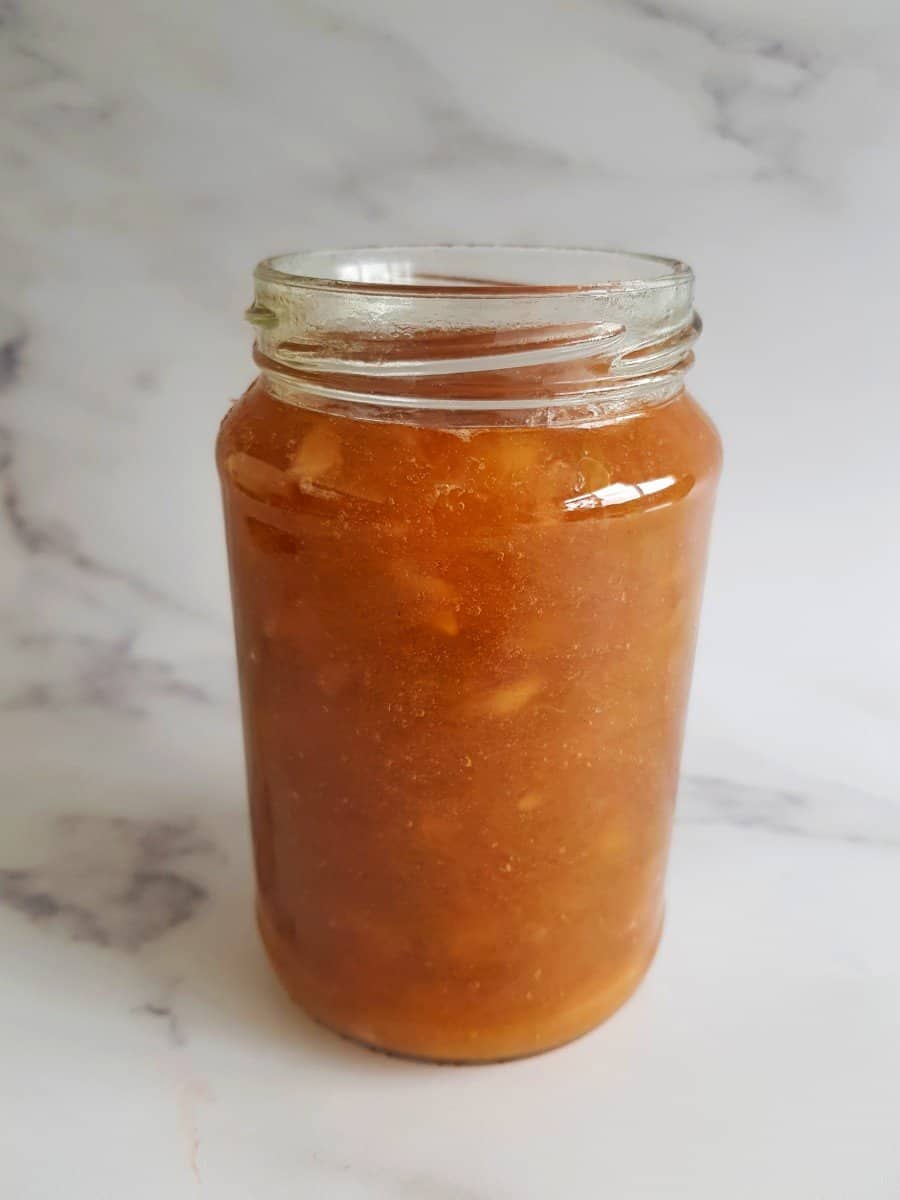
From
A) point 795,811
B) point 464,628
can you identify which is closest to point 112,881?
point 464,628

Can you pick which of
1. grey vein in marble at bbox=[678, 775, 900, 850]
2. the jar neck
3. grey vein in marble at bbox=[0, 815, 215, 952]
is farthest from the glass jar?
grey vein in marble at bbox=[678, 775, 900, 850]

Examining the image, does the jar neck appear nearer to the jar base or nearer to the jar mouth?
the jar mouth

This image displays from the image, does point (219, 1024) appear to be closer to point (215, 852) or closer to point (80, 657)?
point (215, 852)

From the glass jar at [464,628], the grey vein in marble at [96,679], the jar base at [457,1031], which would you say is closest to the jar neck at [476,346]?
the glass jar at [464,628]

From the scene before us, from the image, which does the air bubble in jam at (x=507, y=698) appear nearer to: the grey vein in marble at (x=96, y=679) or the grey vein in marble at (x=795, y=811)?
the grey vein in marble at (x=795, y=811)

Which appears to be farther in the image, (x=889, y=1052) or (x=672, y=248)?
(x=672, y=248)

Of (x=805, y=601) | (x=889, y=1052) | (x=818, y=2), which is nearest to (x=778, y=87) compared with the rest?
(x=818, y=2)
